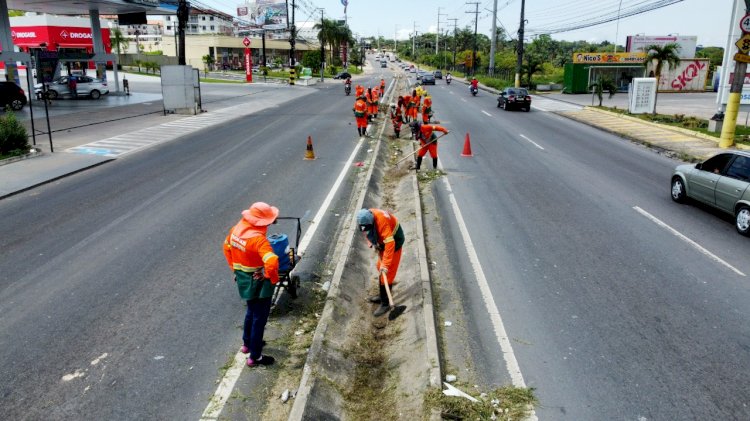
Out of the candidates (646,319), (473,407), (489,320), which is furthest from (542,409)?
(646,319)

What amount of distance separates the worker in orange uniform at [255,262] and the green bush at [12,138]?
15218 millimetres

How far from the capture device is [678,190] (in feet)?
42.4

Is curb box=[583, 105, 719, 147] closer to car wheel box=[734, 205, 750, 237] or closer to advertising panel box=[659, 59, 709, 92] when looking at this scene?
car wheel box=[734, 205, 750, 237]

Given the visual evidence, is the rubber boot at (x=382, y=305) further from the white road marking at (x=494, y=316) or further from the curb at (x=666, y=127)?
the curb at (x=666, y=127)

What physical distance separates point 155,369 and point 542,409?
149 inches

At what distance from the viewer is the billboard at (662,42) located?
5953cm

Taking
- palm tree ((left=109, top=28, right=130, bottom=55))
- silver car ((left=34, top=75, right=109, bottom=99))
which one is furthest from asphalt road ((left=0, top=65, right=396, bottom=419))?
palm tree ((left=109, top=28, right=130, bottom=55))

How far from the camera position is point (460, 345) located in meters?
6.53

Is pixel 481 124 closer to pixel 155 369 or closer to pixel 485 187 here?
pixel 485 187

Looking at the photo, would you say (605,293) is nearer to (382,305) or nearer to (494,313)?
(494,313)

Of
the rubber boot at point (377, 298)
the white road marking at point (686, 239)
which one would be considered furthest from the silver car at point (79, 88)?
the rubber boot at point (377, 298)

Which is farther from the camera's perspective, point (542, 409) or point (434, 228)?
point (434, 228)

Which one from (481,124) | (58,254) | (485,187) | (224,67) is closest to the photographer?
(58,254)

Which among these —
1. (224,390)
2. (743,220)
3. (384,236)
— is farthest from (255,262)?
(743,220)
